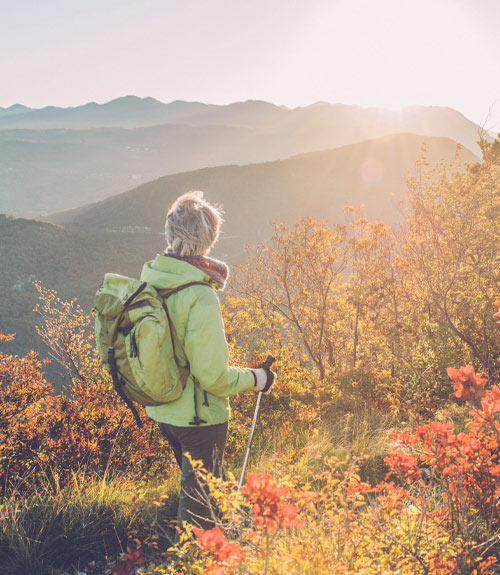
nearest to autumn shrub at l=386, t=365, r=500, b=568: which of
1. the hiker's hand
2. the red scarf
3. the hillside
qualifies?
the hiker's hand

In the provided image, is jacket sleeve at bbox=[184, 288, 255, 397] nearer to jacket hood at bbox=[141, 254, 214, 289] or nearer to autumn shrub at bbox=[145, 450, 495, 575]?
jacket hood at bbox=[141, 254, 214, 289]

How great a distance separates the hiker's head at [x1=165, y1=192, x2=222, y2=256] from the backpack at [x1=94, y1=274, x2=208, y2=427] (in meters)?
0.22

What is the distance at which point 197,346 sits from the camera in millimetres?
1801

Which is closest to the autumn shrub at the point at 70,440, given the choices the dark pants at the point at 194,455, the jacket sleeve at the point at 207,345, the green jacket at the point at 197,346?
the dark pants at the point at 194,455

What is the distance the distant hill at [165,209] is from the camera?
29372 mm

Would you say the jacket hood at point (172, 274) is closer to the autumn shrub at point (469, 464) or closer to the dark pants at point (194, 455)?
the dark pants at point (194, 455)

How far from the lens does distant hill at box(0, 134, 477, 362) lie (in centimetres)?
2937

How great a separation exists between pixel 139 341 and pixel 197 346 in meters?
0.28

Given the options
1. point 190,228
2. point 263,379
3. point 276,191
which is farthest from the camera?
point 276,191

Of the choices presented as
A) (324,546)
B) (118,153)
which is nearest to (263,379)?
(324,546)

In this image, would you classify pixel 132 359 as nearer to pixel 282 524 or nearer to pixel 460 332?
pixel 282 524

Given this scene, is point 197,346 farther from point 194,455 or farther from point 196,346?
point 194,455

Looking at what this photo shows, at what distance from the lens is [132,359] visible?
72.0 inches

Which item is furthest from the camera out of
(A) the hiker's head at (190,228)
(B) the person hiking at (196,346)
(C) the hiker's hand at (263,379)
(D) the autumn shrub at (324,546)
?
(C) the hiker's hand at (263,379)
